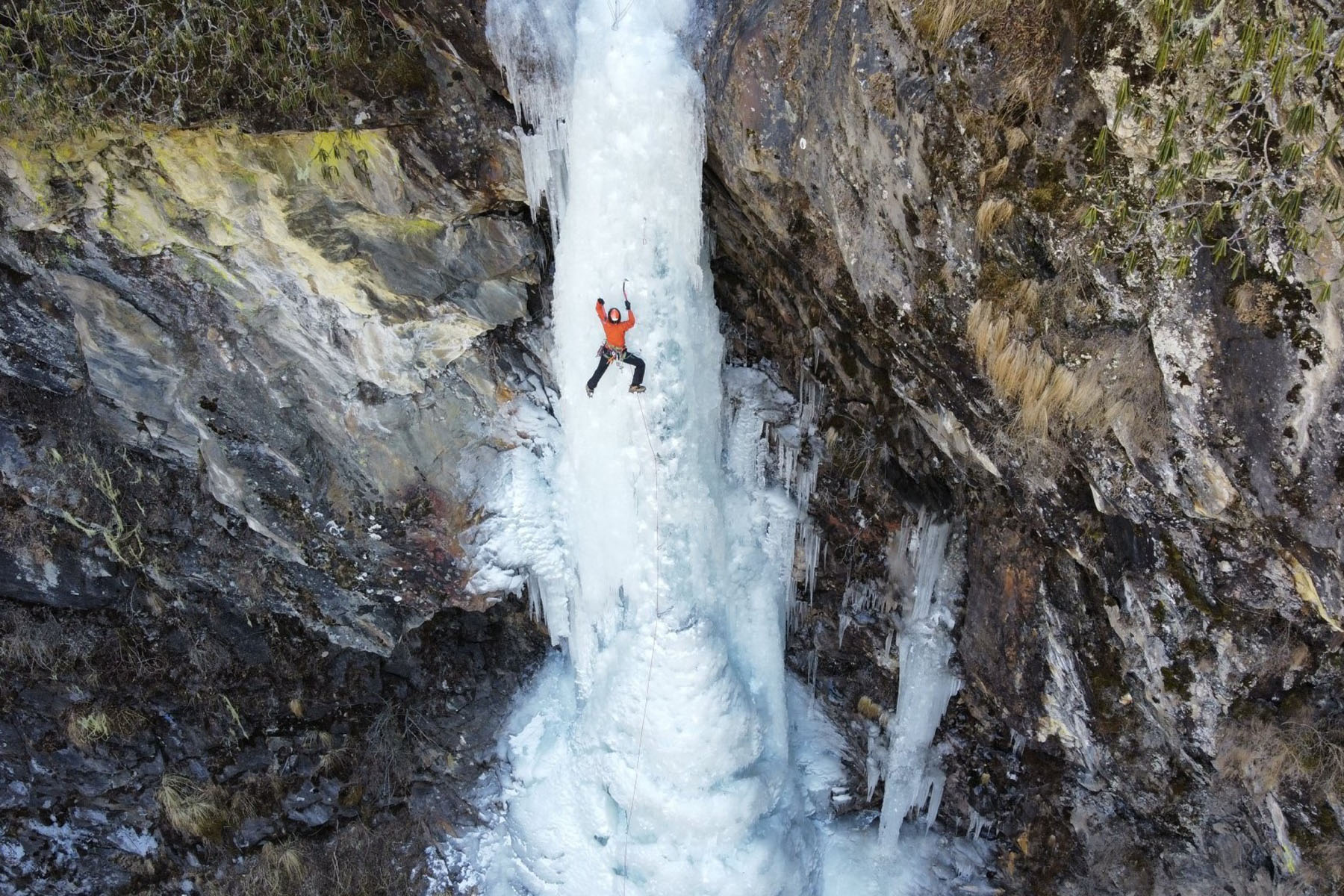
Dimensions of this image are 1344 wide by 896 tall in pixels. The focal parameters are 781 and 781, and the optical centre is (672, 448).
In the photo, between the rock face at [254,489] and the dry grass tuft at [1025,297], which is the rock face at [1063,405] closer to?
the dry grass tuft at [1025,297]

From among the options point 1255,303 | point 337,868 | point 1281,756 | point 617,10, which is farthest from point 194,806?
point 1255,303

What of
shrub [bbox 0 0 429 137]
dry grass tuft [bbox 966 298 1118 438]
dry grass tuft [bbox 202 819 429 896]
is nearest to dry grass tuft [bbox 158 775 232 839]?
dry grass tuft [bbox 202 819 429 896]

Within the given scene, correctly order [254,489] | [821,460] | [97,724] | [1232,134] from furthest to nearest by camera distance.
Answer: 1. [97,724]
2. [254,489]
3. [821,460]
4. [1232,134]

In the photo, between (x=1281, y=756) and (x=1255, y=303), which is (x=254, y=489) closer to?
(x=1255, y=303)

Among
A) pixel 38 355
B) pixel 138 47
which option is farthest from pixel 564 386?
pixel 38 355

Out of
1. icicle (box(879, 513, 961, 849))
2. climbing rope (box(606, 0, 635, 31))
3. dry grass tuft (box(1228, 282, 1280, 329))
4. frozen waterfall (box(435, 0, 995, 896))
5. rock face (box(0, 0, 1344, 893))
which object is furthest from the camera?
icicle (box(879, 513, 961, 849))

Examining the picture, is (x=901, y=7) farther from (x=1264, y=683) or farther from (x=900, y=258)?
(x=1264, y=683)

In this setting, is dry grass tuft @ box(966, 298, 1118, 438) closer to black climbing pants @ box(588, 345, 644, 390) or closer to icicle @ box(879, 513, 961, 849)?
icicle @ box(879, 513, 961, 849)
